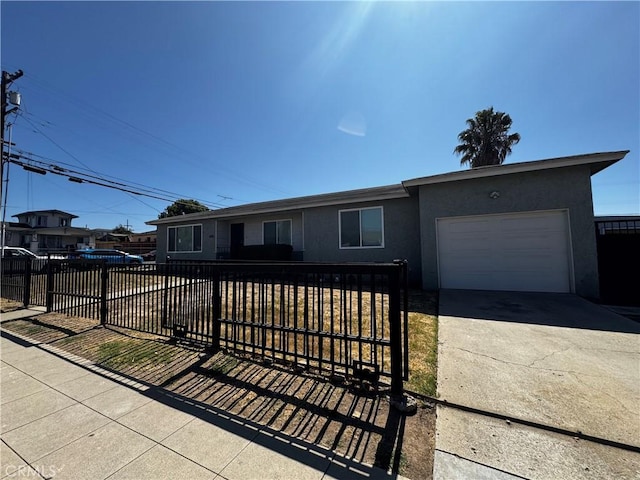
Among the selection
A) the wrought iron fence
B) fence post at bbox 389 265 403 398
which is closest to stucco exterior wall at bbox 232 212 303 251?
the wrought iron fence

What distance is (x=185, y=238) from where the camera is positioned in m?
16.8

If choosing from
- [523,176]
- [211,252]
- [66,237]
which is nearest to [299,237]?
[211,252]

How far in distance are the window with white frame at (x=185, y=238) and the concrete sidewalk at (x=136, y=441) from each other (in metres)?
13.8

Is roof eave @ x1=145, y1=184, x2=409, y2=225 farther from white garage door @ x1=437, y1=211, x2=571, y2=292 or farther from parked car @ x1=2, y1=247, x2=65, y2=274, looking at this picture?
parked car @ x1=2, y1=247, x2=65, y2=274

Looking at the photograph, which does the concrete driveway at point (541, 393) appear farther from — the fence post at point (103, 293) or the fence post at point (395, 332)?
the fence post at point (103, 293)

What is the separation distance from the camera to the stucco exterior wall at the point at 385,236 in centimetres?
988

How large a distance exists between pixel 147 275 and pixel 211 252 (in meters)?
10.7

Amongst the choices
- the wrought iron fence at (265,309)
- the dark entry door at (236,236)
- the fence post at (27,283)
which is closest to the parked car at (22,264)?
the fence post at (27,283)

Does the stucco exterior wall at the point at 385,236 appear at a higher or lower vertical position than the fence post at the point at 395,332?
higher

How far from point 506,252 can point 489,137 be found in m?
13.8

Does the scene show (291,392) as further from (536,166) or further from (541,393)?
(536,166)

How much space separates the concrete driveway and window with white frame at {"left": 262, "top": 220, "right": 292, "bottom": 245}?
9377 mm

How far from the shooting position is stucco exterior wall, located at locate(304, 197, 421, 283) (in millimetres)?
9875

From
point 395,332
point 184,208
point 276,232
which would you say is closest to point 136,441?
point 395,332
